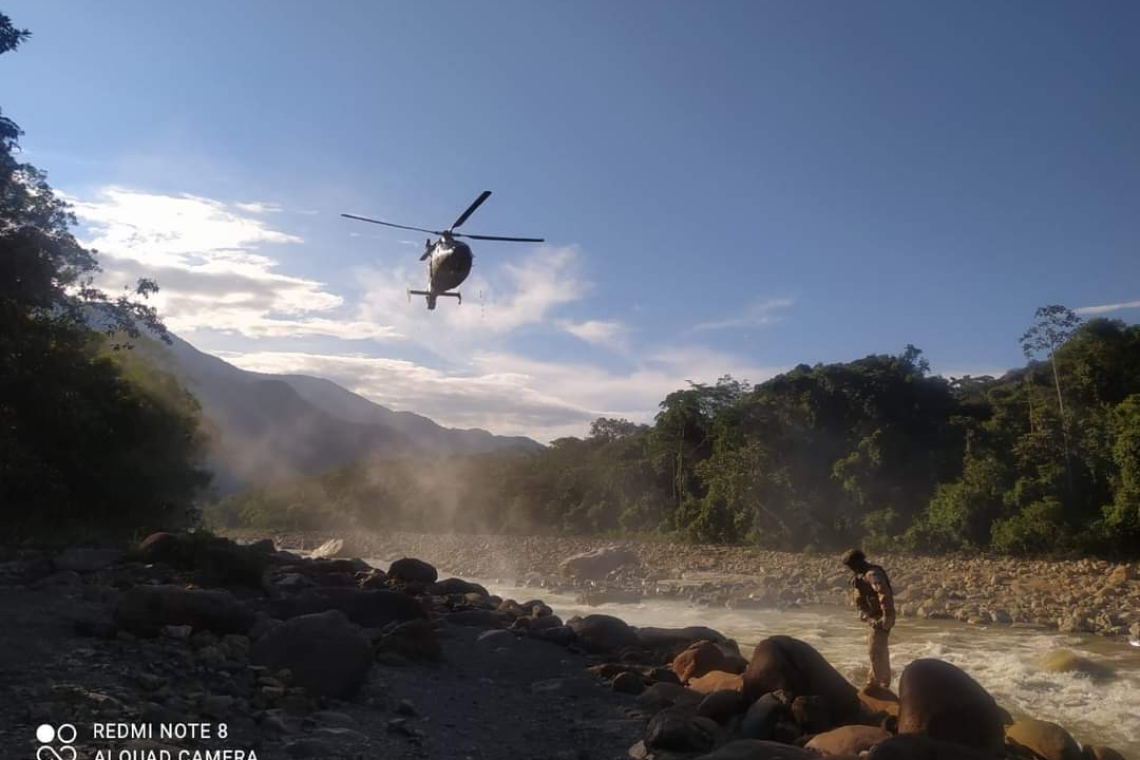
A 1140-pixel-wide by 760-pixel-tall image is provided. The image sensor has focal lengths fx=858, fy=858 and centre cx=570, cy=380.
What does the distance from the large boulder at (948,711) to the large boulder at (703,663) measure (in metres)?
3.06

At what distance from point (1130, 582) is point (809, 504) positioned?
40.3 feet

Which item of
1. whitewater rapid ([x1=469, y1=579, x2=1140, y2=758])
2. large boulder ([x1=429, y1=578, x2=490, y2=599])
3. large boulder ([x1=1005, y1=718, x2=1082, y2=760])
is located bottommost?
whitewater rapid ([x1=469, y1=579, x2=1140, y2=758])

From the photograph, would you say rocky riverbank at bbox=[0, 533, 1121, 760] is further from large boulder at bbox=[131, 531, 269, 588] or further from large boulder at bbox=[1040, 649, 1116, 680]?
large boulder at bbox=[1040, 649, 1116, 680]

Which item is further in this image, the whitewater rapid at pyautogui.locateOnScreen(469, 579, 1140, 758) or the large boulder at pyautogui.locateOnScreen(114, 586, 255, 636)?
the whitewater rapid at pyautogui.locateOnScreen(469, 579, 1140, 758)

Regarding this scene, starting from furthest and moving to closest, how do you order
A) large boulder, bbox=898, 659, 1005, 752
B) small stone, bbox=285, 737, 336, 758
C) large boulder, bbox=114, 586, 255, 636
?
large boulder, bbox=114, 586, 255, 636 < large boulder, bbox=898, 659, 1005, 752 < small stone, bbox=285, 737, 336, 758

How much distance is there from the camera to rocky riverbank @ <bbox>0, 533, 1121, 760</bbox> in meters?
5.99

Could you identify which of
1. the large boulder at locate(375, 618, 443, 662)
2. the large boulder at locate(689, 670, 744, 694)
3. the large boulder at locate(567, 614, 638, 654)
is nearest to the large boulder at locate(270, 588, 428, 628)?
the large boulder at locate(375, 618, 443, 662)

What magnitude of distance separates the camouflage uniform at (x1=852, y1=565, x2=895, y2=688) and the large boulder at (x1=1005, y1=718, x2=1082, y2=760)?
1635mm

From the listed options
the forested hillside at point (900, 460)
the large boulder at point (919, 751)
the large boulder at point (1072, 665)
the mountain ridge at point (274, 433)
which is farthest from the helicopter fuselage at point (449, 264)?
the mountain ridge at point (274, 433)

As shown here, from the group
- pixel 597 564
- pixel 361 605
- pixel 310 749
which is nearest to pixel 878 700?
pixel 310 749

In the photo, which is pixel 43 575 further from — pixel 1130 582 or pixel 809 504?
pixel 809 504

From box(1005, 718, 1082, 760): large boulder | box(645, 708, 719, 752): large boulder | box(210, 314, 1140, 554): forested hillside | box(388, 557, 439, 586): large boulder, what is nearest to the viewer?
box(645, 708, 719, 752): large boulder

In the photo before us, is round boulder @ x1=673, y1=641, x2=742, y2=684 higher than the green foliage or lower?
lower

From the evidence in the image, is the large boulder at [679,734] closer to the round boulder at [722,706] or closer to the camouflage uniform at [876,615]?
the round boulder at [722,706]
